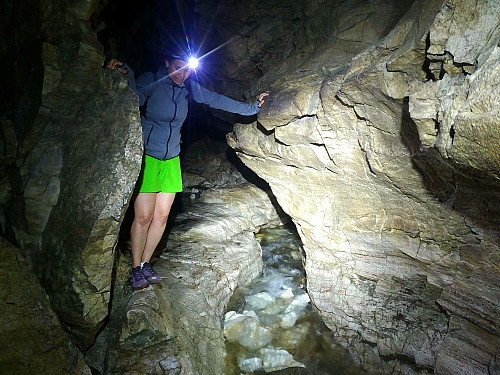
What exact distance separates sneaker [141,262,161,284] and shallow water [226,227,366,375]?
4.34 feet

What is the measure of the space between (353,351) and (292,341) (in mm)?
896

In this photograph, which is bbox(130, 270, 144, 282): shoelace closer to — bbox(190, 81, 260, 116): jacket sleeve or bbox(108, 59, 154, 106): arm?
bbox(108, 59, 154, 106): arm

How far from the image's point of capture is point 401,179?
12.2 feet

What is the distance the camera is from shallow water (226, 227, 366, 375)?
4559mm

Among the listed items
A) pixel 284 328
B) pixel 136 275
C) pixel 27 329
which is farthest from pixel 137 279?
pixel 284 328

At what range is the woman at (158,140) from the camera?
3932mm

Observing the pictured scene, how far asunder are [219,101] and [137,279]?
2638 mm

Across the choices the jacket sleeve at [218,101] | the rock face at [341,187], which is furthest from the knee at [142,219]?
the jacket sleeve at [218,101]

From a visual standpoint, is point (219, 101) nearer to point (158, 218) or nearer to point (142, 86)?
point (142, 86)

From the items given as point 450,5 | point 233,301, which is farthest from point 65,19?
point 233,301

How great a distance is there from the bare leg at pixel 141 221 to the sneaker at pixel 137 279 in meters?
0.11

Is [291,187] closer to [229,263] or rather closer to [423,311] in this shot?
[229,263]

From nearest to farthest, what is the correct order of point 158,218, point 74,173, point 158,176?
point 74,173, point 158,176, point 158,218

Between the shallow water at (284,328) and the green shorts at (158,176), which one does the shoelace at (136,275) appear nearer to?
the green shorts at (158,176)
